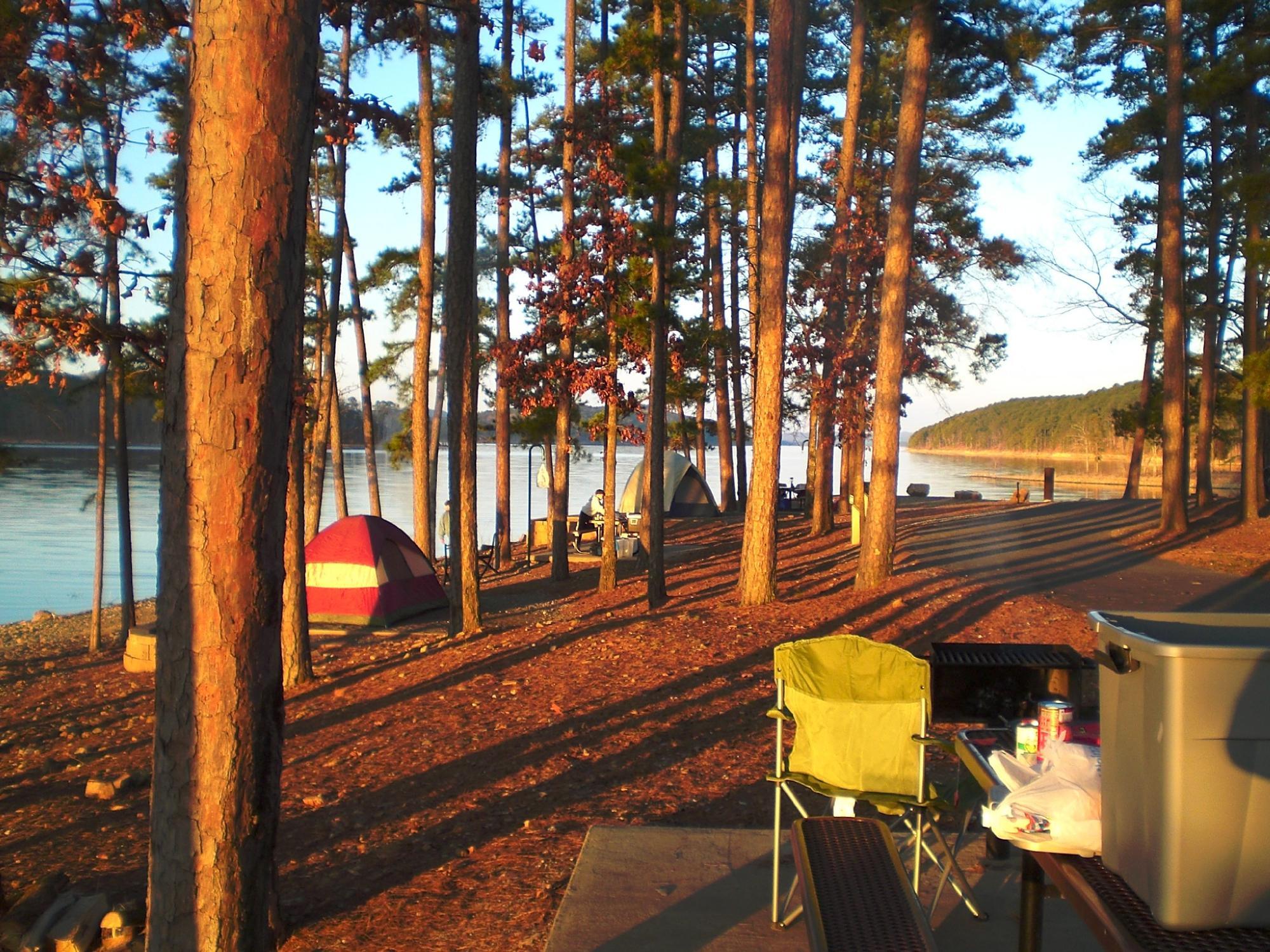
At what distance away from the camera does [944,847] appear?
3.85 metres

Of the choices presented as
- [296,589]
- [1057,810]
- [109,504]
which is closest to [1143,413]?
[296,589]

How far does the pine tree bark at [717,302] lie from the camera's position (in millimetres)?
21578

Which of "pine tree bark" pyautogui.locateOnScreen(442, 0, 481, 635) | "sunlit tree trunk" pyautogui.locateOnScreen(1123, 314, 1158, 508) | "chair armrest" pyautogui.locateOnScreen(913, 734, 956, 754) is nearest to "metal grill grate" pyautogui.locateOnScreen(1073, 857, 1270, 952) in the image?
"chair armrest" pyautogui.locateOnScreen(913, 734, 956, 754)

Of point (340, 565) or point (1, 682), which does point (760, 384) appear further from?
point (1, 682)

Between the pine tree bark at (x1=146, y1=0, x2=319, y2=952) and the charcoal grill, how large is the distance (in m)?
2.88

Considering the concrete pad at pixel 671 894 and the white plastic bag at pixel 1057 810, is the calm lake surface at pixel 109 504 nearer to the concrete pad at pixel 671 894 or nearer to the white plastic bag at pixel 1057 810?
the concrete pad at pixel 671 894

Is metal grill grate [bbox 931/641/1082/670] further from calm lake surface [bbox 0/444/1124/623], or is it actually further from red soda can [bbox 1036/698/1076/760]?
calm lake surface [bbox 0/444/1124/623]

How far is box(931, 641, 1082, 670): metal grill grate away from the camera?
4.88 metres

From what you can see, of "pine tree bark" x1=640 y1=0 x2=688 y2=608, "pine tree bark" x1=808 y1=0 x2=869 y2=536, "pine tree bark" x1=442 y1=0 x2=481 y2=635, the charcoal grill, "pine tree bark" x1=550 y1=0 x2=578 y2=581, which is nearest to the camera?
the charcoal grill

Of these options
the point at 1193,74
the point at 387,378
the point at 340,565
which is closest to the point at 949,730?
the point at 340,565

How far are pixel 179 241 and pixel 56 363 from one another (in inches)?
328

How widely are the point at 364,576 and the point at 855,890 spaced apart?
1179 cm

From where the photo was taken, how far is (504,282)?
18516mm

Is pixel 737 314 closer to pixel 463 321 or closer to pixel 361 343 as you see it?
pixel 361 343
